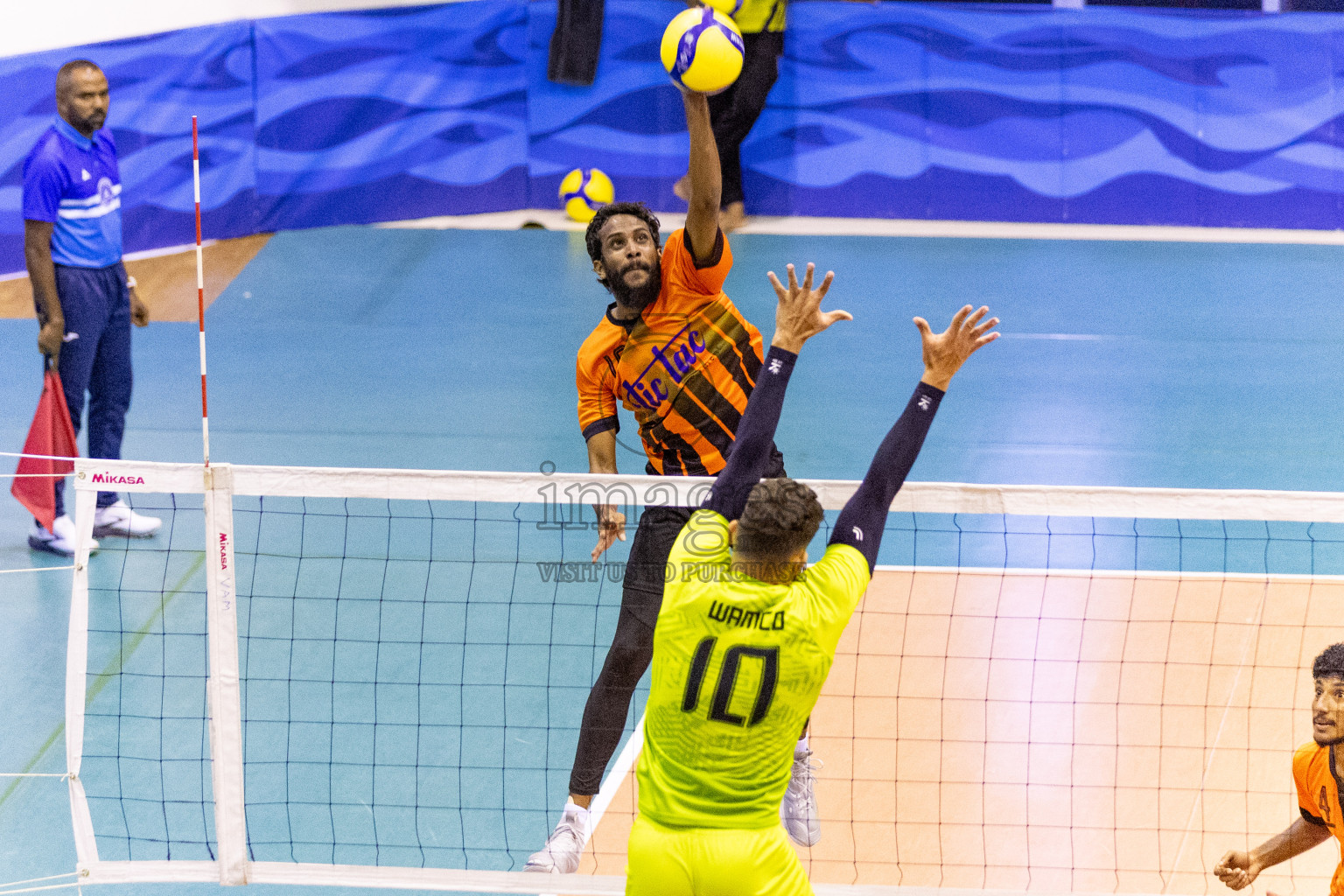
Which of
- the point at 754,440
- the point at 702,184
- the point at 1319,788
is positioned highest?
the point at 702,184

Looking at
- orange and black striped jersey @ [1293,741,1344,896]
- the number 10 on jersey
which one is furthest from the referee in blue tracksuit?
orange and black striped jersey @ [1293,741,1344,896]

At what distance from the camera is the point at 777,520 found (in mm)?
3662

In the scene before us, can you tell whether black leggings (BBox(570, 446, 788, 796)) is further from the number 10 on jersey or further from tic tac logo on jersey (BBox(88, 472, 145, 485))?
tic tac logo on jersey (BBox(88, 472, 145, 485))

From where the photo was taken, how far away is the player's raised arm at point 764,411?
414cm

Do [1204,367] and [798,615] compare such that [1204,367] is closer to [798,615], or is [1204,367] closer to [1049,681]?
[1049,681]

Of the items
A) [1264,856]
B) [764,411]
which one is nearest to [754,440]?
[764,411]

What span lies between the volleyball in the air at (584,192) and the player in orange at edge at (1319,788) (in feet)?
36.8

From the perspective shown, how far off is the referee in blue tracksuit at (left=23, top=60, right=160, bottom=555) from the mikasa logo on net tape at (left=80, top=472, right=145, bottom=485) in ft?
→ 10.6

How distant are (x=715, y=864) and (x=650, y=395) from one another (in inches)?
84.0

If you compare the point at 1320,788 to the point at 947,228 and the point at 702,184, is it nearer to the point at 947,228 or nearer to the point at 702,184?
the point at 702,184

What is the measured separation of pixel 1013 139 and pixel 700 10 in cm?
1000

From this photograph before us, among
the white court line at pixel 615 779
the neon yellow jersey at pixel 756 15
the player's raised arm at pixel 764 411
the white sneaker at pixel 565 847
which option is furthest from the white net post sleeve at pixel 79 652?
the neon yellow jersey at pixel 756 15

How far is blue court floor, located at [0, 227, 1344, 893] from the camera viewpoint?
945 cm

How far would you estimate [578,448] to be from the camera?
966cm
